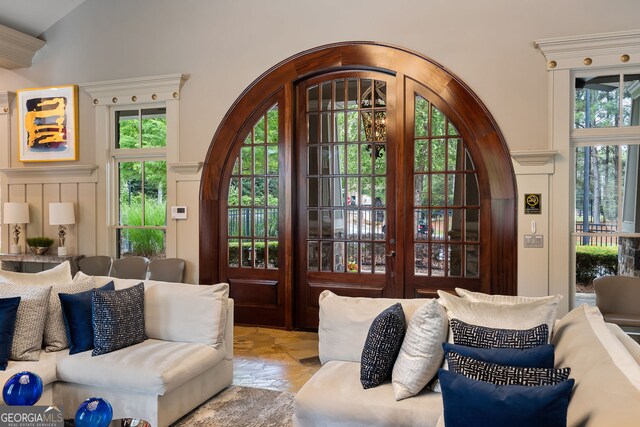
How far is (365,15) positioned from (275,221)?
222 cm

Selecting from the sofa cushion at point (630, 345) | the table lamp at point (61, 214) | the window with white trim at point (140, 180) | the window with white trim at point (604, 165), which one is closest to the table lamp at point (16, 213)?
the table lamp at point (61, 214)

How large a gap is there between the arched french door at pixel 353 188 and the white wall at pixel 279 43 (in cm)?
16

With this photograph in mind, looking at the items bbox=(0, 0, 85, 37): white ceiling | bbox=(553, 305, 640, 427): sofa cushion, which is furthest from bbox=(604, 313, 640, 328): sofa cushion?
bbox=(0, 0, 85, 37): white ceiling

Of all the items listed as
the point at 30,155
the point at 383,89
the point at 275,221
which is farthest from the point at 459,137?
the point at 30,155

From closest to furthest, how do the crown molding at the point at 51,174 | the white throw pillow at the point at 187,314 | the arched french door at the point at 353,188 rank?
the white throw pillow at the point at 187,314 < the arched french door at the point at 353,188 < the crown molding at the point at 51,174

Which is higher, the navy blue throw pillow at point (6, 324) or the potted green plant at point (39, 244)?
the potted green plant at point (39, 244)

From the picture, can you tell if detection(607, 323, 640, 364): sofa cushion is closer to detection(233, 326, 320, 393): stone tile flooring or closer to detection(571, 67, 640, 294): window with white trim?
detection(233, 326, 320, 393): stone tile flooring

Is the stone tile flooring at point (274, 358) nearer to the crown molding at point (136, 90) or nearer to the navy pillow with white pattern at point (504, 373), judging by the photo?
the navy pillow with white pattern at point (504, 373)

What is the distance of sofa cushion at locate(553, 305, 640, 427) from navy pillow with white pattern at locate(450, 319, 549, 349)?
0.11 m

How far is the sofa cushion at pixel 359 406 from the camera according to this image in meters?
2.20

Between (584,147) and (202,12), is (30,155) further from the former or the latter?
(584,147)

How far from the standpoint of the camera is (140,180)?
585 cm

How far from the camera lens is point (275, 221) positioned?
5.25m

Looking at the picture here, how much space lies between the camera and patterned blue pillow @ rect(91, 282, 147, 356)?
120 inches
